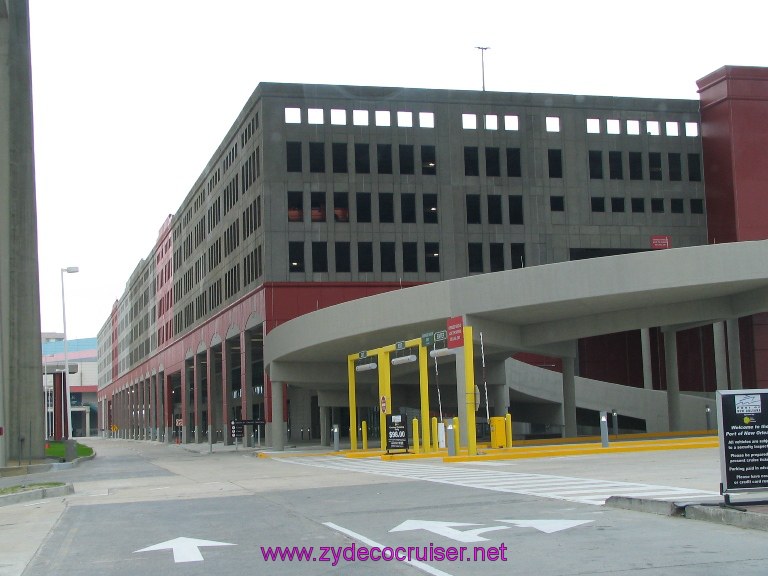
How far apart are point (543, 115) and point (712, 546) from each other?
5826 centimetres

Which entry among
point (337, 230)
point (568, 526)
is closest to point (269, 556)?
point (568, 526)

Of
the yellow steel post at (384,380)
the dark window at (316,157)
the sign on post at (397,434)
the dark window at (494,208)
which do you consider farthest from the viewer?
the dark window at (494,208)

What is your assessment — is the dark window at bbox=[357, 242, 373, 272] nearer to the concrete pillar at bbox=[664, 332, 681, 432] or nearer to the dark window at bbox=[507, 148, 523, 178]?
the dark window at bbox=[507, 148, 523, 178]

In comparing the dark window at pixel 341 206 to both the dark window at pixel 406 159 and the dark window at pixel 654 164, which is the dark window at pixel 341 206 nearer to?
the dark window at pixel 406 159

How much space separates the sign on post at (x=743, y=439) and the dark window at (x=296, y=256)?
49.8 meters

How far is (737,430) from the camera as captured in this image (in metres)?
12.4

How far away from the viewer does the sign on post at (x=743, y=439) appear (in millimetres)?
12297

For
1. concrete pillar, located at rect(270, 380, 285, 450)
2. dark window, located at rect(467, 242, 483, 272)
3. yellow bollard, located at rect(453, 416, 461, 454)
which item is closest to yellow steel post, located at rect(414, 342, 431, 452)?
yellow bollard, located at rect(453, 416, 461, 454)

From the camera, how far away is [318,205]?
62812mm

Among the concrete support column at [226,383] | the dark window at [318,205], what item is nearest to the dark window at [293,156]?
the dark window at [318,205]

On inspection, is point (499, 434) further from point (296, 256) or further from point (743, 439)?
point (296, 256)

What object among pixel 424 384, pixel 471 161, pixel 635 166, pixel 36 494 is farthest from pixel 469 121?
pixel 36 494

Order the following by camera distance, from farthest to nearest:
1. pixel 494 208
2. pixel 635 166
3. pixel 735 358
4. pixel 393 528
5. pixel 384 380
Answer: pixel 635 166 < pixel 494 208 < pixel 735 358 < pixel 384 380 < pixel 393 528

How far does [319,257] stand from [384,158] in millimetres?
7773
